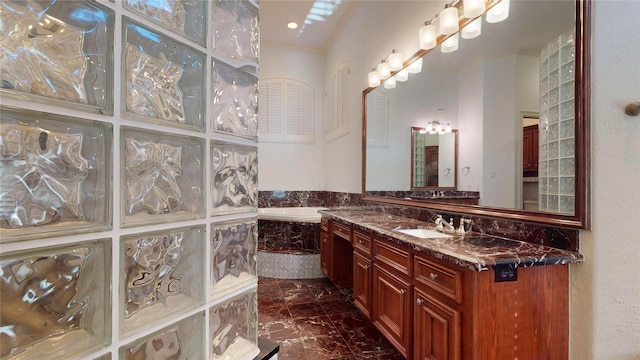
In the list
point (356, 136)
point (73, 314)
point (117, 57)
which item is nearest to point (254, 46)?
point (117, 57)

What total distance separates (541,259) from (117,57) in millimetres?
1667

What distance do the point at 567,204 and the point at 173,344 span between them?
1.68 meters

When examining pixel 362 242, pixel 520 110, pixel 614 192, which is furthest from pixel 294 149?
pixel 614 192

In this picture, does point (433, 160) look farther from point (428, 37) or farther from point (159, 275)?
point (159, 275)

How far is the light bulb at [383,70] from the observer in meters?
3.04

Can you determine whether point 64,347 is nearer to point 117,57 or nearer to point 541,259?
point 117,57

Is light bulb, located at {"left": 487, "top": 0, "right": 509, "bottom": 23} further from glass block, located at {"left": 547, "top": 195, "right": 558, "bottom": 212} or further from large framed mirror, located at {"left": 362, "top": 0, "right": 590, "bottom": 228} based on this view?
glass block, located at {"left": 547, "top": 195, "right": 558, "bottom": 212}

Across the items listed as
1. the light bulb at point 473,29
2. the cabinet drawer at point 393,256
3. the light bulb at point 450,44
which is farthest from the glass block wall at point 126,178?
the light bulb at point 450,44

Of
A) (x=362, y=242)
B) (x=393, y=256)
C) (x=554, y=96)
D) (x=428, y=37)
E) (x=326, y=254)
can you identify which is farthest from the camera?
(x=326, y=254)

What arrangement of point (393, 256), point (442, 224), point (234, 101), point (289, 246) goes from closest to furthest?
point (234, 101) < point (393, 256) < point (442, 224) < point (289, 246)

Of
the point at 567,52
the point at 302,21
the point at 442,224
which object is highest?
the point at 302,21

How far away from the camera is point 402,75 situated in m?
2.86

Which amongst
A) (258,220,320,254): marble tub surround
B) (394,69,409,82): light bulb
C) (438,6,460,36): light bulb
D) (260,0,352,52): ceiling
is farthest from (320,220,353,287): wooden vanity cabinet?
(260,0,352,52): ceiling

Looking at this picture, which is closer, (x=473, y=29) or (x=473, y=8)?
(x=473, y=8)
